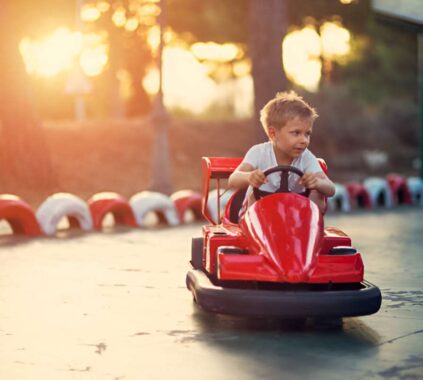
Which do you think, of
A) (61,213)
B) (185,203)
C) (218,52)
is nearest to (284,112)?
(61,213)

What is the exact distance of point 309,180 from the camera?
235 inches

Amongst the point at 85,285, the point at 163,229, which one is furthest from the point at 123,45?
the point at 85,285

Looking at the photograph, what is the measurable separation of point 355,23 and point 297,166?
62.0 ft

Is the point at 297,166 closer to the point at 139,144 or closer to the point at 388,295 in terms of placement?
the point at 388,295

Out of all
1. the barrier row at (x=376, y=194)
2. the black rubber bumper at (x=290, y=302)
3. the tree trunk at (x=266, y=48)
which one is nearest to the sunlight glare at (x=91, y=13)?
the tree trunk at (x=266, y=48)

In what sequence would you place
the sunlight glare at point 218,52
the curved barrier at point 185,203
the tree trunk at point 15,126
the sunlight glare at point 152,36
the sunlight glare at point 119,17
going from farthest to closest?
1. the sunlight glare at point 218,52
2. the sunlight glare at point 152,36
3. the sunlight glare at point 119,17
4. the tree trunk at point 15,126
5. the curved barrier at point 185,203

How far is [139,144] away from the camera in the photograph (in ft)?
80.5

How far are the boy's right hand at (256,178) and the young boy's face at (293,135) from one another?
327 mm

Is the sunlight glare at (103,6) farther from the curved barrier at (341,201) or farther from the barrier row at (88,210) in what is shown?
the barrier row at (88,210)

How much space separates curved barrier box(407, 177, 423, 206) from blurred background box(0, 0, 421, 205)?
2.89m

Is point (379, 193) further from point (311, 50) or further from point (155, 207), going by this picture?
point (311, 50)

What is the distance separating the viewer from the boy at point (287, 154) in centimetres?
616

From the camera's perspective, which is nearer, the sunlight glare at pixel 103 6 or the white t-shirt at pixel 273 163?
the white t-shirt at pixel 273 163

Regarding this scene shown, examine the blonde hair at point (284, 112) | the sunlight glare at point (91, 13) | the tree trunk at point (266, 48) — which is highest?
the sunlight glare at point (91, 13)
